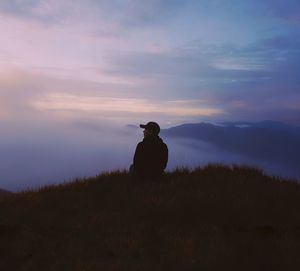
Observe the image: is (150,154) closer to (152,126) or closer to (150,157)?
(150,157)

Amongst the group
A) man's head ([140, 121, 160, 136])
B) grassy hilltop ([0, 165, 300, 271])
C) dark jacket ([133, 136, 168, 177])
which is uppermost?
man's head ([140, 121, 160, 136])

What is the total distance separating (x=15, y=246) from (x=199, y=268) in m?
4.42

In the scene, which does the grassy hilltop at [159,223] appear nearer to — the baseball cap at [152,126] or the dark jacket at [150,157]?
the dark jacket at [150,157]

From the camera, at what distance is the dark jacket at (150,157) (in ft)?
54.2

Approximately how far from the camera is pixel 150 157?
54.3ft

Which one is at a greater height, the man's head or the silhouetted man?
the man's head

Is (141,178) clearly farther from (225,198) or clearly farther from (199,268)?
(199,268)

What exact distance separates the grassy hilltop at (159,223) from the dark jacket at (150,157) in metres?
0.44

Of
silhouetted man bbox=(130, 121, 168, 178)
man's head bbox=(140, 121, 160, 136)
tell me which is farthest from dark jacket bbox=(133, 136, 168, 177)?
man's head bbox=(140, 121, 160, 136)

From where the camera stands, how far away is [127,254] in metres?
11.3

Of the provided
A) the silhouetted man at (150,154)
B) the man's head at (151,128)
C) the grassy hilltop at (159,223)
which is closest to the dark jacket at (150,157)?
the silhouetted man at (150,154)

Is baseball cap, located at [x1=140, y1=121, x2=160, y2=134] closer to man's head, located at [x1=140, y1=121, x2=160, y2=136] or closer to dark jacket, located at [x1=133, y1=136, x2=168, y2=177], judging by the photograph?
man's head, located at [x1=140, y1=121, x2=160, y2=136]

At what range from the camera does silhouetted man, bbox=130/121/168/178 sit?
1652 cm

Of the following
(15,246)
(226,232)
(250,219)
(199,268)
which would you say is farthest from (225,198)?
(15,246)
